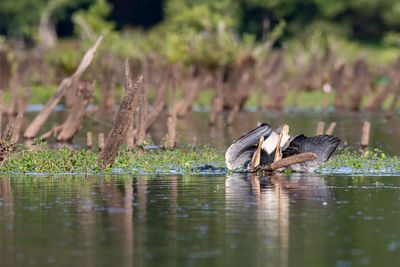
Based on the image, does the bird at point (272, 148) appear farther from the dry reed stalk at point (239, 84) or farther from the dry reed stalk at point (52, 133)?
the dry reed stalk at point (239, 84)

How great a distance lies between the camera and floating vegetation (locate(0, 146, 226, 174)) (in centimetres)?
2609

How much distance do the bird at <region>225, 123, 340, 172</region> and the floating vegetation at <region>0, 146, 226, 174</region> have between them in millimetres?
568

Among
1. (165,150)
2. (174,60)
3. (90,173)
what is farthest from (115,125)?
(174,60)

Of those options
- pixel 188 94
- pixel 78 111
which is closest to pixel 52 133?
pixel 78 111

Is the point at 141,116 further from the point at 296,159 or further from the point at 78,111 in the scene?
the point at 296,159

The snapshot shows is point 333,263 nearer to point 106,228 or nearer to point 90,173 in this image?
point 106,228

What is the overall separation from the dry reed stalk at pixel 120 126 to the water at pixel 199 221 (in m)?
1.17

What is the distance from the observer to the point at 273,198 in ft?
69.1

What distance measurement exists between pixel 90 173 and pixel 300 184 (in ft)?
14.1

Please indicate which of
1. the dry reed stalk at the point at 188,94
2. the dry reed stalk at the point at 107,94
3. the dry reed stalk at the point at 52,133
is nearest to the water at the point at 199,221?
the dry reed stalk at the point at 52,133

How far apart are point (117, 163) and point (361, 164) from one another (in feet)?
Answer: 16.0

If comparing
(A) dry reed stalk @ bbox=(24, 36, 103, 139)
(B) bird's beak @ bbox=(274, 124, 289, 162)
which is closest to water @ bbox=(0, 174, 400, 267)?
(B) bird's beak @ bbox=(274, 124, 289, 162)

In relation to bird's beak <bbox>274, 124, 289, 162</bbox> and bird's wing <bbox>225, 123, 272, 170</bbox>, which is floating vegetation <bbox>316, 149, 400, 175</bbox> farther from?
bird's wing <bbox>225, 123, 272, 170</bbox>

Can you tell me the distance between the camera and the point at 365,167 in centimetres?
2720
